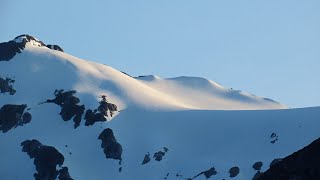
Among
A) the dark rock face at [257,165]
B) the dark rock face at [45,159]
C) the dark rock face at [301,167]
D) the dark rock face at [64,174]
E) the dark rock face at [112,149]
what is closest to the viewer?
the dark rock face at [301,167]

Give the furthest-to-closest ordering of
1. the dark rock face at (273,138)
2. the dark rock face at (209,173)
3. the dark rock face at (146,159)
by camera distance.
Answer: the dark rock face at (146,159)
the dark rock face at (273,138)
the dark rock face at (209,173)

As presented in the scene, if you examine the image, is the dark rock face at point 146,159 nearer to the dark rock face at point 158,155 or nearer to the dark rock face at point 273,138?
the dark rock face at point 158,155

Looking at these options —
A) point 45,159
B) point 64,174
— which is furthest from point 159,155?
point 45,159

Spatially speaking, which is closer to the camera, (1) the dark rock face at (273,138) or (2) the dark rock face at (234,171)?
(2) the dark rock face at (234,171)

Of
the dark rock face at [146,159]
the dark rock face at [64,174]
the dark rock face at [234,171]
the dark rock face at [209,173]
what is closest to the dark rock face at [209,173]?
the dark rock face at [209,173]

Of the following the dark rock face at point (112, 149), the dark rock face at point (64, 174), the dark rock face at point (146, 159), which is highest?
the dark rock face at point (112, 149)

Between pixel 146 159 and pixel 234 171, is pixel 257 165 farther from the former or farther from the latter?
pixel 146 159

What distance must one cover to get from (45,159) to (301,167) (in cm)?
14569

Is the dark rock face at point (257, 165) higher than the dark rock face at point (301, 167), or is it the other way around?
the dark rock face at point (257, 165)

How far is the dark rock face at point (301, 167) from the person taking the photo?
48156 mm

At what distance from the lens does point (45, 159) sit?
618 feet

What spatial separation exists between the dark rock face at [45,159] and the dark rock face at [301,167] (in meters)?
137

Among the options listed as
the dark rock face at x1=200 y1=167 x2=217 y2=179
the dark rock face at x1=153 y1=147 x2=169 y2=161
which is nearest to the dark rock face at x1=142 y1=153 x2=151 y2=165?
the dark rock face at x1=153 y1=147 x2=169 y2=161

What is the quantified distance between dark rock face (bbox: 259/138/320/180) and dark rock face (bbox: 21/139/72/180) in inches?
5388
